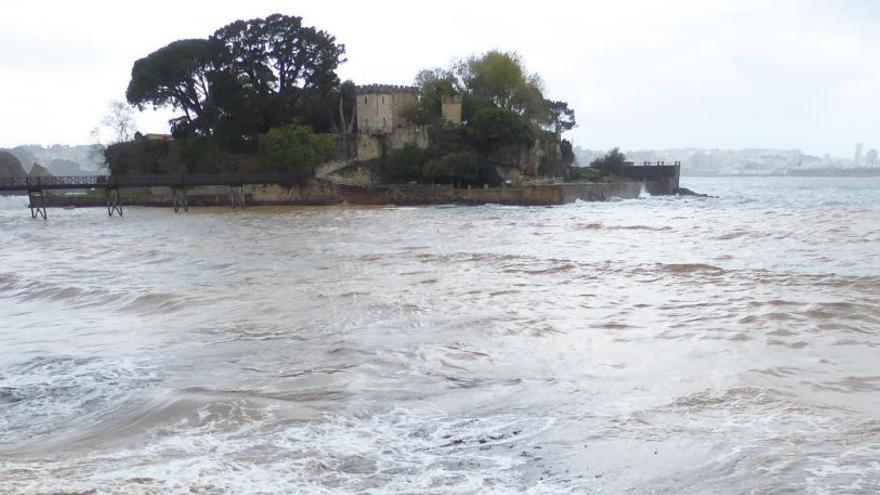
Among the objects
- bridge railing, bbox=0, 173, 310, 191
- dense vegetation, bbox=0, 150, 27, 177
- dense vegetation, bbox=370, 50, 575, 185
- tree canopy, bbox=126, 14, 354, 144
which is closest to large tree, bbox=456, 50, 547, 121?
dense vegetation, bbox=370, 50, 575, 185

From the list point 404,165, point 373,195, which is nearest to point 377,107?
point 404,165

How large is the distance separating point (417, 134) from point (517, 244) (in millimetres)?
31648

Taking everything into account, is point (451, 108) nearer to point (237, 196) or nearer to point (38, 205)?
point (237, 196)

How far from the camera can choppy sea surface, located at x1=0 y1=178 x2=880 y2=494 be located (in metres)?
4.57

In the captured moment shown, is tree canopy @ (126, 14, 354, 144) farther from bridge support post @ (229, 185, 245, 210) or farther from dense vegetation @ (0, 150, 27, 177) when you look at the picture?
dense vegetation @ (0, 150, 27, 177)

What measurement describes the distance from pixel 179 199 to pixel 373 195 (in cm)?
1364

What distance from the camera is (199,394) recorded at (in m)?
6.27

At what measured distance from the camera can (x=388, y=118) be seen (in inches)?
2109

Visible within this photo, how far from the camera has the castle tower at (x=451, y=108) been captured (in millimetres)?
51688

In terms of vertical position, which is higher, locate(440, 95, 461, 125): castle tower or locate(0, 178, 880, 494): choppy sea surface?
locate(440, 95, 461, 125): castle tower

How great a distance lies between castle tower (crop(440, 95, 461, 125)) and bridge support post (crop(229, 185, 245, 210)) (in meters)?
14.3

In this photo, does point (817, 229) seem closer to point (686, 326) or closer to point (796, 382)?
point (686, 326)

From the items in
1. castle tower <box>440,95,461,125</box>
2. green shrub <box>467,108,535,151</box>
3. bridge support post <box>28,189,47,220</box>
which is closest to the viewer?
bridge support post <box>28,189,47,220</box>

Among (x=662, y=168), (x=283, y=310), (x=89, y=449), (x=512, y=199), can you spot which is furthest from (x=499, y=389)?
(x=662, y=168)
